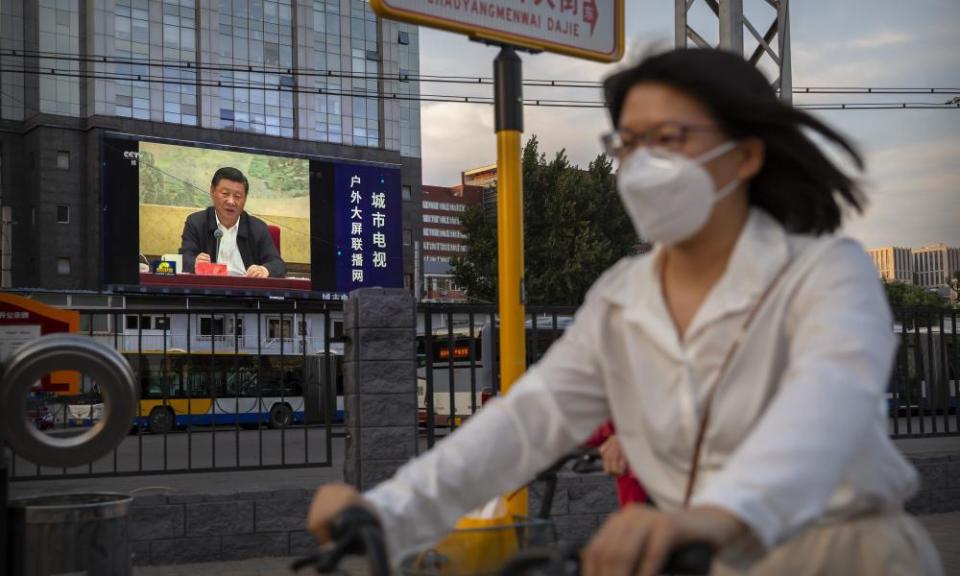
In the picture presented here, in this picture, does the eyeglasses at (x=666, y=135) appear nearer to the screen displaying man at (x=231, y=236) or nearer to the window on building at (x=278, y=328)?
the window on building at (x=278, y=328)

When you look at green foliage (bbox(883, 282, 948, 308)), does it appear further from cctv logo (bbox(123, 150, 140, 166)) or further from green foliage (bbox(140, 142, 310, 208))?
cctv logo (bbox(123, 150, 140, 166))

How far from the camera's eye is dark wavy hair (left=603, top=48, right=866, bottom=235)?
1.89m

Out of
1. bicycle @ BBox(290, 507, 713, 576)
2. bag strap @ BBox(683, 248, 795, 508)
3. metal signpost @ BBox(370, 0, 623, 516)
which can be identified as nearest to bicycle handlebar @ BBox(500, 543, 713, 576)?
bicycle @ BBox(290, 507, 713, 576)

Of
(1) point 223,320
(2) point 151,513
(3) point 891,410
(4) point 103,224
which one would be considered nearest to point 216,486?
(2) point 151,513

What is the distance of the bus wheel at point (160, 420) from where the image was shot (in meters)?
7.93

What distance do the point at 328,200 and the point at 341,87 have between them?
11669 mm

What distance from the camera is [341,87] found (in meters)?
58.9

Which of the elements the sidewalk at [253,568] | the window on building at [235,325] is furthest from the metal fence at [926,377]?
the window on building at [235,325]

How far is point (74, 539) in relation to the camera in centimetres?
446

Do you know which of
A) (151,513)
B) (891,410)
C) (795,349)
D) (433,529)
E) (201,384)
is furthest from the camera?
(891,410)

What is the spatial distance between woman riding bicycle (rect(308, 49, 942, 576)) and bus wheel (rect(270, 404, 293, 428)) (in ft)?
20.8

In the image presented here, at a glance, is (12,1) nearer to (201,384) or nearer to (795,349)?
(201,384)

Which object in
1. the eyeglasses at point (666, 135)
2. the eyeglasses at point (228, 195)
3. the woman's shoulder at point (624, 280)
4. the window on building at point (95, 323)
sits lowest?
the window on building at point (95, 323)

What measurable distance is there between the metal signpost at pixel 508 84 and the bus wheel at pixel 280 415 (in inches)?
119
